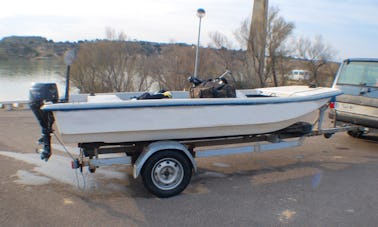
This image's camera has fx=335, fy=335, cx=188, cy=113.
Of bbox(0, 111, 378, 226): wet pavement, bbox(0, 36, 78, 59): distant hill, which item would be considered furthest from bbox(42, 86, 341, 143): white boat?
bbox(0, 36, 78, 59): distant hill

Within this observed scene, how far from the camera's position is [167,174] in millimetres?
4316

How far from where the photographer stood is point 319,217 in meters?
3.78

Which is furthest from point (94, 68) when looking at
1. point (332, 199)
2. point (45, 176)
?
point (332, 199)

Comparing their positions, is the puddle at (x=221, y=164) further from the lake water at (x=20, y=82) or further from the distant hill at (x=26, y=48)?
the distant hill at (x=26, y=48)

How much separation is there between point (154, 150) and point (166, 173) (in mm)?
380

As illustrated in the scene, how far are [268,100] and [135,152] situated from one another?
1964 mm

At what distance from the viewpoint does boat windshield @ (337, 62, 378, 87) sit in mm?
6656

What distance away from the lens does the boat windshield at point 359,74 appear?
666 centimetres

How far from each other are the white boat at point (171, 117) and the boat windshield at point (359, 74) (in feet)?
7.33

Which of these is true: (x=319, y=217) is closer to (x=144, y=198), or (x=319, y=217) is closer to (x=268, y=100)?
(x=268, y=100)

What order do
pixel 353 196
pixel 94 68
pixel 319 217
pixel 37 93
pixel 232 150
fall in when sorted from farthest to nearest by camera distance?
pixel 94 68, pixel 232 150, pixel 353 196, pixel 37 93, pixel 319 217

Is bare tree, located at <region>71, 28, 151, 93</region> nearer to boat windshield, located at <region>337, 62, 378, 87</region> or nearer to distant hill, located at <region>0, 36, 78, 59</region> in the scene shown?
distant hill, located at <region>0, 36, 78, 59</region>

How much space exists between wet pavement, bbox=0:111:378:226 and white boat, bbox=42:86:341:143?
78cm

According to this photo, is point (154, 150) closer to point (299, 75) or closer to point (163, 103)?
point (163, 103)
